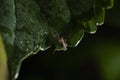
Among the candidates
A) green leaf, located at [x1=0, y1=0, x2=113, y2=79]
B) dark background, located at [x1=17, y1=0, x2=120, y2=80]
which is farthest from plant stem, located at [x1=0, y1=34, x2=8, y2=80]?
dark background, located at [x1=17, y1=0, x2=120, y2=80]

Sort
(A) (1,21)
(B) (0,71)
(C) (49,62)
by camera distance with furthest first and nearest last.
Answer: (C) (49,62)
(A) (1,21)
(B) (0,71)

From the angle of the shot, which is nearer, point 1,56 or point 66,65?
point 1,56

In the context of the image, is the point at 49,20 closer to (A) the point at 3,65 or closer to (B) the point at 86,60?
(A) the point at 3,65

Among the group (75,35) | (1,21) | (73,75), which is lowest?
(73,75)

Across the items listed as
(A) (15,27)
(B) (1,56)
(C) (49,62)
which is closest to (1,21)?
(A) (15,27)

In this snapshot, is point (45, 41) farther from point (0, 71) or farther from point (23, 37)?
point (0, 71)

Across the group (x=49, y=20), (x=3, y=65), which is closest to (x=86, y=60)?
(x=49, y=20)
